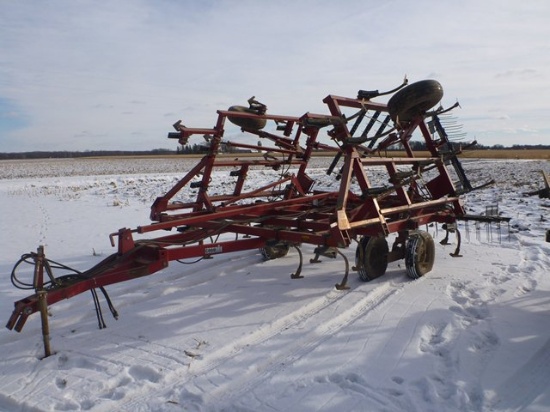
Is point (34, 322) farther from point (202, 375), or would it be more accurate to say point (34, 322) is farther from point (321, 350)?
point (321, 350)

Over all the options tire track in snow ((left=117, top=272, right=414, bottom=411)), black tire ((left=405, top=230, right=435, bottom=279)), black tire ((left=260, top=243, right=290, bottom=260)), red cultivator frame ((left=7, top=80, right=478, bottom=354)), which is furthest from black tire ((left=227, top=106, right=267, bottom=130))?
tire track in snow ((left=117, top=272, right=414, bottom=411))

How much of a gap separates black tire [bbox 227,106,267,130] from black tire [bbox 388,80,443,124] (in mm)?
1877

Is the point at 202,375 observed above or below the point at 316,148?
below

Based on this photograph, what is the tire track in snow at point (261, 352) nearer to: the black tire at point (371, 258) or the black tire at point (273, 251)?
the black tire at point (371, 258)

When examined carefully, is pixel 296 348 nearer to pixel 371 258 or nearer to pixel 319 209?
pixel 371 258

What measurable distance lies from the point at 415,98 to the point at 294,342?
338 cm

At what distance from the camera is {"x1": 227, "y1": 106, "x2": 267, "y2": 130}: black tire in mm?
6402

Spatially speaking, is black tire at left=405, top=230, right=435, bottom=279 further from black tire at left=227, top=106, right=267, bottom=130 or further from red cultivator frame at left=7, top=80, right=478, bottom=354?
black tire at left=227, top=106, right=267, bottom=130

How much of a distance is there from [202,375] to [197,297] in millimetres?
1703

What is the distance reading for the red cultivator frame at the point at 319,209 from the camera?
4.11 metres

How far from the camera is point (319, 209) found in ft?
20.8

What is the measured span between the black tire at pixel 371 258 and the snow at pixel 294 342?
0.12 meters

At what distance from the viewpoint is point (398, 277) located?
18.0 ft

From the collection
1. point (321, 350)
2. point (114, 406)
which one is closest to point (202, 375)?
point (114, 406)
